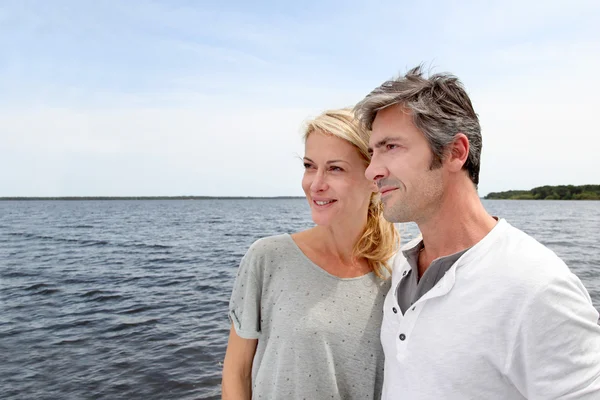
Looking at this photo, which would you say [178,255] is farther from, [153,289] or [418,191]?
[418,191]

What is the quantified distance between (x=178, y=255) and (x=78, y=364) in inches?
616

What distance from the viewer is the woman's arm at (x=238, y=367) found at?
8.95 feet

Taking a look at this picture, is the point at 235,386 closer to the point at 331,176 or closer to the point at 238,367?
the point at 238,367

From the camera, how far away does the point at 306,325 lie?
2.57 meters

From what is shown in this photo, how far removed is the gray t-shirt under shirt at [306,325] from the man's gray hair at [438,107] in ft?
3.09

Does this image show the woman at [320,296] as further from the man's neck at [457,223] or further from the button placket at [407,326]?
the man's neck at [457,223]

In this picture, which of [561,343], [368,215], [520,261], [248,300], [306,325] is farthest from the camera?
[368,215]

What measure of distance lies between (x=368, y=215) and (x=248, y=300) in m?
0.95

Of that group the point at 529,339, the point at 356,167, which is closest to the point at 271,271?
the point at 356,167

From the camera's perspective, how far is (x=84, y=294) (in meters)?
15.0

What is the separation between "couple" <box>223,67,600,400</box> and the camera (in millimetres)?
1799

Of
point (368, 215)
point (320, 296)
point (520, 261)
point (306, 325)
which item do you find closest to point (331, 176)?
point (368, 215)

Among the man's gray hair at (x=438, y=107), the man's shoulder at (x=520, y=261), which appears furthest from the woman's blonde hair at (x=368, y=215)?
the man's shoulder at (x=520, y=261)

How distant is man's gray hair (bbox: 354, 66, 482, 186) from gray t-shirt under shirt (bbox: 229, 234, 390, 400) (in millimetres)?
943
